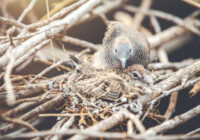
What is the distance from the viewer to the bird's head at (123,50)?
218 centimetres

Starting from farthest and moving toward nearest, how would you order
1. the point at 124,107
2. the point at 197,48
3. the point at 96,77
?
the point at 197,48, the point at 96,77, the point at 124,107

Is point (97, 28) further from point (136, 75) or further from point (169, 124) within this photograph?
point (169, 124)

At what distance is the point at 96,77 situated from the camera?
79.4 inches

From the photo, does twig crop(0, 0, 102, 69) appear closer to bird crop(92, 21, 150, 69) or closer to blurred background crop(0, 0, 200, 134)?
bird crop(92, 21, 150, 69)

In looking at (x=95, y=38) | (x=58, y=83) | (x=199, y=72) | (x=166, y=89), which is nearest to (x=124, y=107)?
(x=166, y=89)

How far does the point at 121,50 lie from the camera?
219 centimetres

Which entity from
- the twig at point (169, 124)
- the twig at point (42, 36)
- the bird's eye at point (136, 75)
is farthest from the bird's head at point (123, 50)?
the twig at point (169, 124)

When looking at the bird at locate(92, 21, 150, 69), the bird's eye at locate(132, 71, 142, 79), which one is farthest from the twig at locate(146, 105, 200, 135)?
the bird at locate(92, 21, 150, 69)

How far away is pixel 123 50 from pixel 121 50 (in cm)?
2

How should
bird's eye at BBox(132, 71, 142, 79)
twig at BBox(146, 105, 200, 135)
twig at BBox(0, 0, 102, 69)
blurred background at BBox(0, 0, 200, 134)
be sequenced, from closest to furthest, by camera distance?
1. twig at BBox(146, 105, 200, 135)
2. twig at BBox(0, 0, 102, 69)
3. bird's eye at BBox(132, 71, 142, 79)
4. blurred background at BBox(0, 0, 200, 134)

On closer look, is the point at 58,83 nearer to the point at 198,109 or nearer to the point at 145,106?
the point at 145,106

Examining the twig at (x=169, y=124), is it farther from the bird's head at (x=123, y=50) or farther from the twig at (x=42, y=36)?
the twig at (x=42, y=36)

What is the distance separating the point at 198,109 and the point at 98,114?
0.75m

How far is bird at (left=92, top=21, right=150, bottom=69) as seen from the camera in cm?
221
